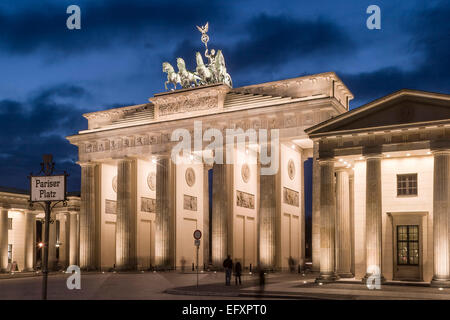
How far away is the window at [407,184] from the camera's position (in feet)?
108

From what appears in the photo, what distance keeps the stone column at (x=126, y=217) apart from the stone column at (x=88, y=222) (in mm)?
3778

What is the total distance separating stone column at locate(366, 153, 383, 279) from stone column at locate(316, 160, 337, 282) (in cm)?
195

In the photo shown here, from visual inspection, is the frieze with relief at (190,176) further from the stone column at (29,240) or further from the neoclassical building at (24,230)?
the stone column at (29,240)

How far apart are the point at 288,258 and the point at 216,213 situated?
720cm

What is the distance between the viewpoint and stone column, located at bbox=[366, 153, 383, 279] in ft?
101

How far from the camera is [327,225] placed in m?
32.2

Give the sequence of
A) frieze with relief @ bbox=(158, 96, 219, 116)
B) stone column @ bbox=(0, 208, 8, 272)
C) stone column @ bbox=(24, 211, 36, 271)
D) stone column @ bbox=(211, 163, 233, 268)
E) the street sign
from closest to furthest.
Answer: the street sign → stone column @ bbox=(211, 163, 233, 268) → frieze with relief @ bbox=(158, 96, 219, 116) → stone column @ bbox=(0, 208, 8, 272) → stone column @ bbox=(24, 211, 36, 271)

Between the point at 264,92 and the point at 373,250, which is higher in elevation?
the point at 264,92

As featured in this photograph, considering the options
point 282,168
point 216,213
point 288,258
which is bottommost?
point 288,258

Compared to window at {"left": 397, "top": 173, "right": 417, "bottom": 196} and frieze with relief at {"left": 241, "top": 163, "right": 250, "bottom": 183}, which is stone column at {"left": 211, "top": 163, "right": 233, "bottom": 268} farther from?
window at {"left": 397, "top": 173, "right": 417, "bottom": 196}

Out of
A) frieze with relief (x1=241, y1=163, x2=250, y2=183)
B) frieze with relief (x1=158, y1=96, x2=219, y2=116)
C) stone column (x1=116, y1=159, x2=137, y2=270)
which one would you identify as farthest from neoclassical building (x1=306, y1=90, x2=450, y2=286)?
stone column (x1=116, y1=159, x2=137, y2=270)

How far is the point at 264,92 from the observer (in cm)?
4975
